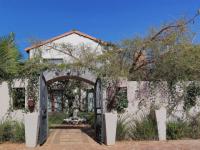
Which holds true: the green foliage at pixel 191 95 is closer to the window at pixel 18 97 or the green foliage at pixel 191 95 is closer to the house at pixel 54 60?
the house at pixel 54 60

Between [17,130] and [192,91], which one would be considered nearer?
[17,130]

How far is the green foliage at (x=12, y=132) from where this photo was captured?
46.3 ft

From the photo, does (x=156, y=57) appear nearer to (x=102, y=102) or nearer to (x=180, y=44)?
(x=180, y=44)

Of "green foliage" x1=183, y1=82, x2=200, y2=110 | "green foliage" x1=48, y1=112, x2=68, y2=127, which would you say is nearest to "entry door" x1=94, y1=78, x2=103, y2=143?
"green foliage" x1=183, y1=82, x2=200, y2=110

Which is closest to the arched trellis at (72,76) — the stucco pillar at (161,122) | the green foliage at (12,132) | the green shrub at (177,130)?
the green foliage at (12,132)

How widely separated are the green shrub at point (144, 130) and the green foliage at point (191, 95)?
6.75ft

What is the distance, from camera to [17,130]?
14.2m

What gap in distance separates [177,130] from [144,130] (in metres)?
1.40

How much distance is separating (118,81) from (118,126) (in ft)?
6.88

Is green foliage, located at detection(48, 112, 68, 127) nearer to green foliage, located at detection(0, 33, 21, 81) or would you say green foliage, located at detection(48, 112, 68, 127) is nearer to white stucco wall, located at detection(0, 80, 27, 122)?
white stucco wall, located at detection(0, 80, 27, 122)

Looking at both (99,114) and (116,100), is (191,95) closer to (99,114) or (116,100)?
(116,100)

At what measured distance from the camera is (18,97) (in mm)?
15484

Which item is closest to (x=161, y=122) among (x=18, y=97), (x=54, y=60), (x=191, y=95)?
(x=191, y=95)

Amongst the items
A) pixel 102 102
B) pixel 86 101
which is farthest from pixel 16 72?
pixel 86 101
